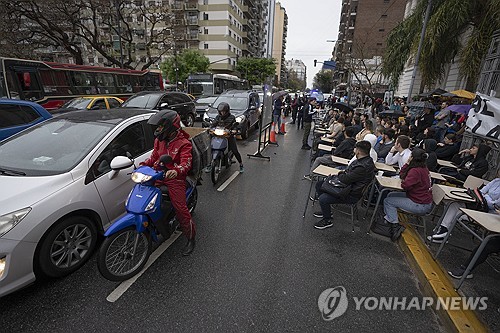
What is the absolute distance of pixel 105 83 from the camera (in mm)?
15828

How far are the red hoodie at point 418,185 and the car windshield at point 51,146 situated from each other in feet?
13.9

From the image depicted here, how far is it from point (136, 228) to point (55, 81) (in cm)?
1416

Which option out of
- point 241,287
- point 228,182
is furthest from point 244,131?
point 241,287

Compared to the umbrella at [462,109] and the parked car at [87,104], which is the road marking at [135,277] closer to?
the parked car at [87,104]

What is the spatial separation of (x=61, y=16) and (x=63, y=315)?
26469 millimetres

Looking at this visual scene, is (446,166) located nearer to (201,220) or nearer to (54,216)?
(201,220)

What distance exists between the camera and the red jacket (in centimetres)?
304

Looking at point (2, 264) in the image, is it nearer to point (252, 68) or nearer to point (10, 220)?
point (10, 220)

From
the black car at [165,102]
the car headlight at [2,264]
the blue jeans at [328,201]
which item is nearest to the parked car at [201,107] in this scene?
the black car at [165,102]

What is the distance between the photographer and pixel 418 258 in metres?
3.30

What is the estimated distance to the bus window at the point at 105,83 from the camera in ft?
50.3

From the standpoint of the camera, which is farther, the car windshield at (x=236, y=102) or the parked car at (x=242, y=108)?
the car windshield at (x=236, y=102)

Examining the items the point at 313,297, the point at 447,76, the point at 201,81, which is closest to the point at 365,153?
the point at 313,297

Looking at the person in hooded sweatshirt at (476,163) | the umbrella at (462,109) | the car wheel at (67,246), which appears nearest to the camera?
the car wheel at (67,246)
